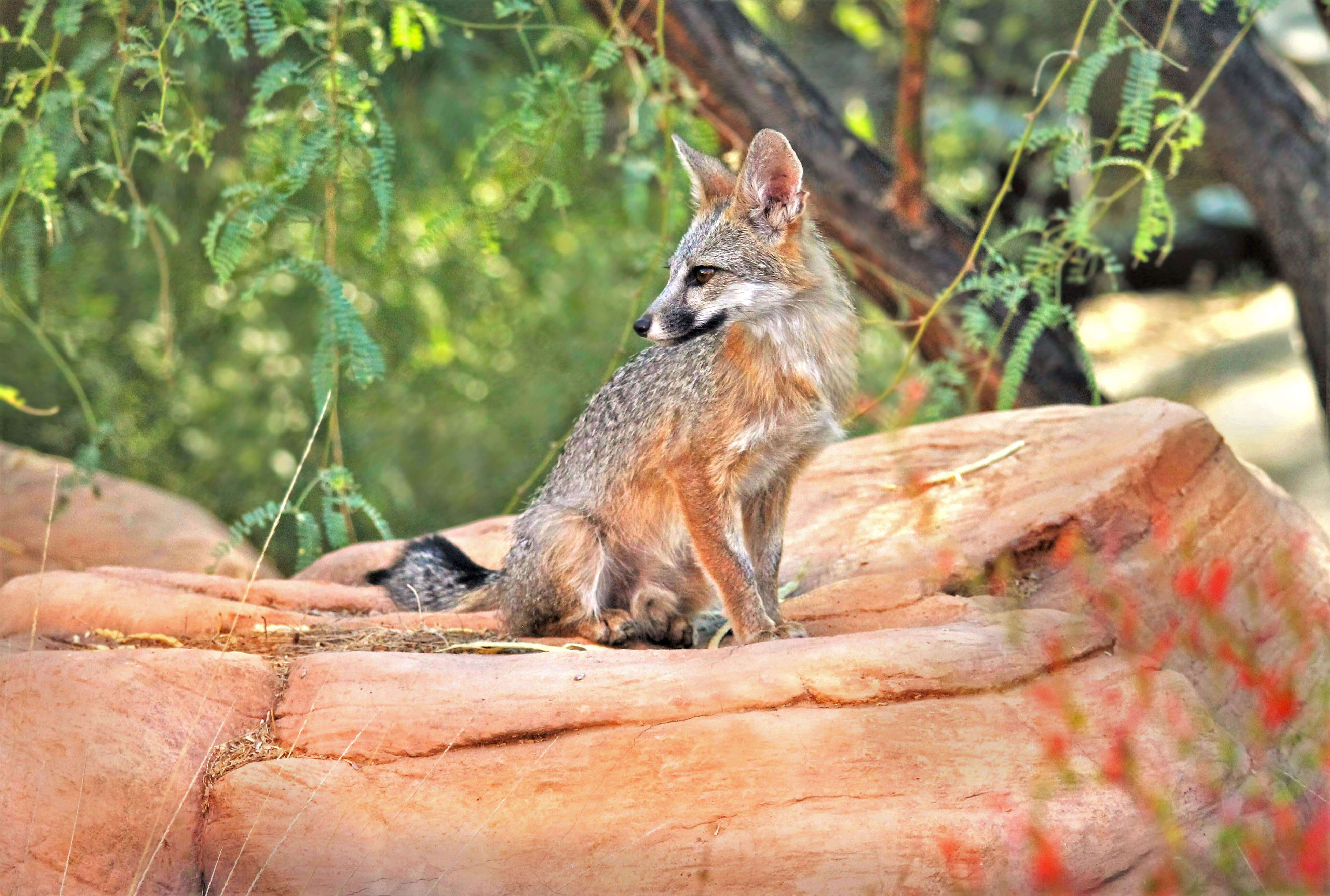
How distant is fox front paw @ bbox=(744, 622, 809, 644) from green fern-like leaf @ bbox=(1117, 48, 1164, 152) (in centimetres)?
279

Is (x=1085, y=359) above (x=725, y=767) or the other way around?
above

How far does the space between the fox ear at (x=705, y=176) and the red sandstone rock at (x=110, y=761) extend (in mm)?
2693

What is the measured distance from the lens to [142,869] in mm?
3934

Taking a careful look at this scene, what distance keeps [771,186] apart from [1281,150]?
4.46 m

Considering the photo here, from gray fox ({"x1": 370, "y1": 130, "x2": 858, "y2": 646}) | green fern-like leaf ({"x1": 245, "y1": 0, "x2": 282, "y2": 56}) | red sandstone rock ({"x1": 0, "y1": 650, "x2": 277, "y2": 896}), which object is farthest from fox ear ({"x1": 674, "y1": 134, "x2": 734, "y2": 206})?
red sandstone rock ({"x1": 0, "y1": 650, "x2": 277, "y2": 896})

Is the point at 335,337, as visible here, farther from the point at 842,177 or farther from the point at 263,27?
the point at 842,177

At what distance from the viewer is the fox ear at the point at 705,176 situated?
18.0ft

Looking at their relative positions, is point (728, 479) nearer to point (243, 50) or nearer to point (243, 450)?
point (243, 50)

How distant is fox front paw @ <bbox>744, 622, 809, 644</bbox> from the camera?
488 centimetres

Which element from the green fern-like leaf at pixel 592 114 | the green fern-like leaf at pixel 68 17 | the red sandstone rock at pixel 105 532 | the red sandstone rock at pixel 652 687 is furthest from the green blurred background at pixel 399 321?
the red sandstone rock at pixel 652 687

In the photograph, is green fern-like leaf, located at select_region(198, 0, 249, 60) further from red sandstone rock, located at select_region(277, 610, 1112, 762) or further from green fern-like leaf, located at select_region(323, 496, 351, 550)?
red sandstone rock, located at select_region(277, 610, 1112, 762)

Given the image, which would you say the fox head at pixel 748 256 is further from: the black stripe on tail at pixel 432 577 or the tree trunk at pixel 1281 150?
the tree trunk at pixel 1281 150

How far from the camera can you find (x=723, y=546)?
5.02m

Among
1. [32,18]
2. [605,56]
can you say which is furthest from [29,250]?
[605,56]
